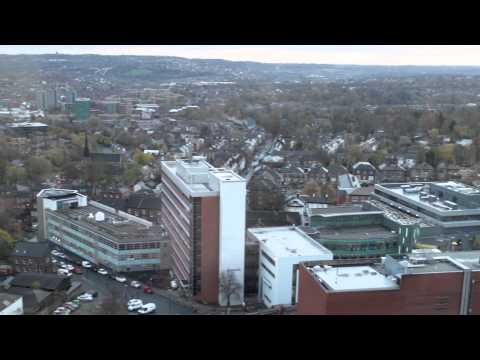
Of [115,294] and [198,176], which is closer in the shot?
[115,294]

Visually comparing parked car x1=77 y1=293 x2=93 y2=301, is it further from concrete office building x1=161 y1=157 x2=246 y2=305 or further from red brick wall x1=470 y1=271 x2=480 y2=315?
red brick wall x1=470 y1=271 x2=480 y2=315

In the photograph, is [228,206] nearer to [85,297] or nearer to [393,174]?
[85,297]

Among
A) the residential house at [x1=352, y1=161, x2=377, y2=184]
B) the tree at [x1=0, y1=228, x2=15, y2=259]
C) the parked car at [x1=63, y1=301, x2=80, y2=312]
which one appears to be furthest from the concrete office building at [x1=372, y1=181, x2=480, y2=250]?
the tree at [x1=0, y1=228, x2=15, y2=259]

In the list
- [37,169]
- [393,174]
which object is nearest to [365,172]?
[393,174]

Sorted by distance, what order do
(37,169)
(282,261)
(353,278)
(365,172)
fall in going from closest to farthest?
(353,278)
(282,261)
(37,169)
(365,172)

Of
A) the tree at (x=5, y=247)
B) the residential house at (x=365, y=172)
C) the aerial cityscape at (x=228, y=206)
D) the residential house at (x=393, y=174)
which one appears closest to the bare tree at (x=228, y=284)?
the aerial cityscape at (x=228, y=206)

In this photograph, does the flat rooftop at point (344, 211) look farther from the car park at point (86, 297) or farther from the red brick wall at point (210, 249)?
the car park at point (86, 297)
